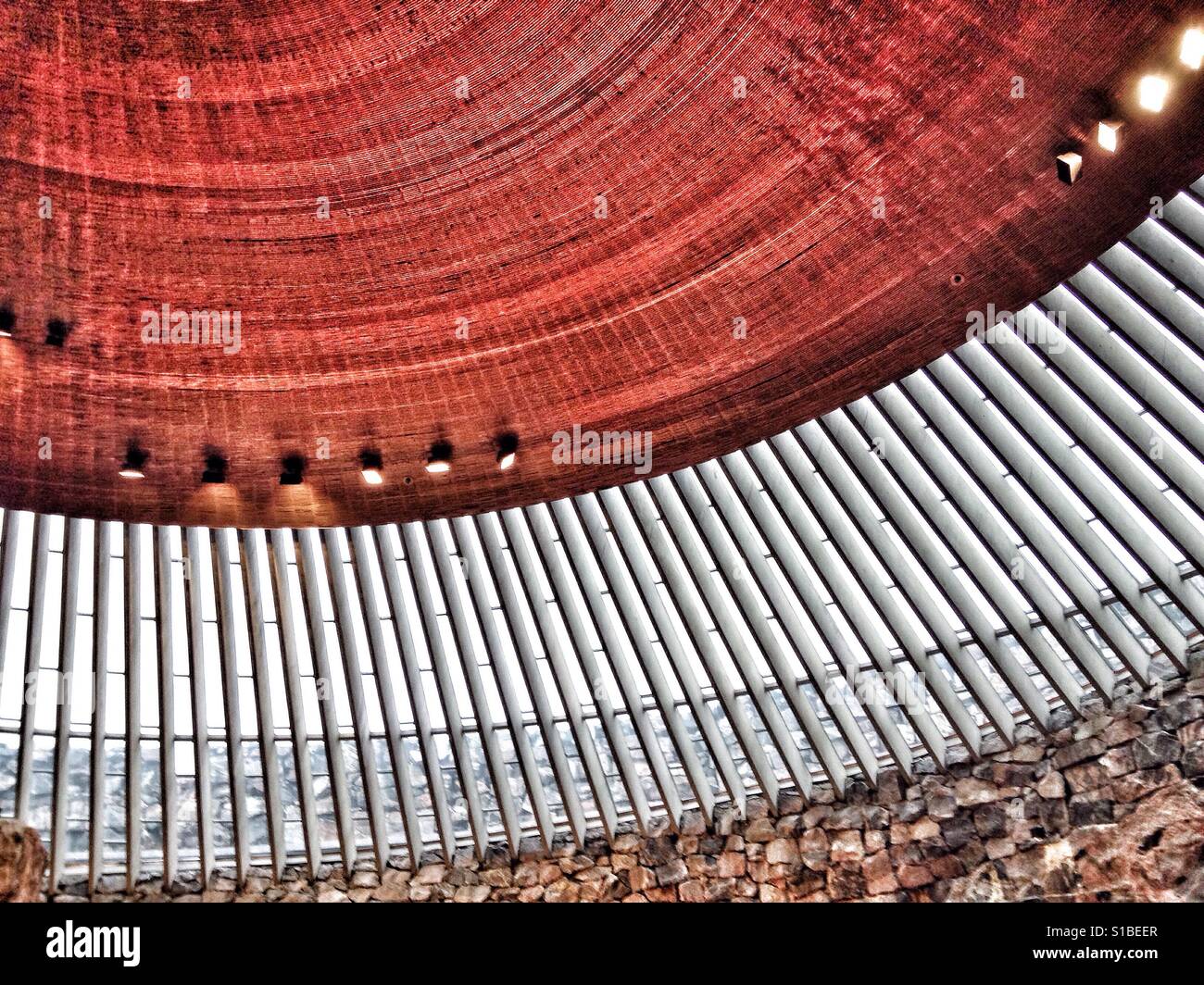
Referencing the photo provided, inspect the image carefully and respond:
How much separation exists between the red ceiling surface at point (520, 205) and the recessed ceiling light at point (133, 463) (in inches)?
3.2

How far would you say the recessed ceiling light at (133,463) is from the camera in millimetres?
7418

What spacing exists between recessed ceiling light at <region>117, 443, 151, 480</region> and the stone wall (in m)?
8.74

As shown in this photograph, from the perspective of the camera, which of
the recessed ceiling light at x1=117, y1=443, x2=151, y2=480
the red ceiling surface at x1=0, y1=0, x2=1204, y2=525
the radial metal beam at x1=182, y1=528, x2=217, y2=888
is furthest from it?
the radial metal beam at x1=182, y1=528, x2=217, y2=888

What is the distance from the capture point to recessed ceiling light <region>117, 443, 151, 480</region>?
7.42m

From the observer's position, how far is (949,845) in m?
12.9

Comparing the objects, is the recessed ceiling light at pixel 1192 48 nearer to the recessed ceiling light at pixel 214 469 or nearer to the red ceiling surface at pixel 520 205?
the red ceiling surface at pixel 520 205

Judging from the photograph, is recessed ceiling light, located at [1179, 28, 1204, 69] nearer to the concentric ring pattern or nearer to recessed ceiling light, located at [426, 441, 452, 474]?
the concentric ring pattern

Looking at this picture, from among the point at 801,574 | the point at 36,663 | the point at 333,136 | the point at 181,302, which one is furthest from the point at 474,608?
the point at 333,136

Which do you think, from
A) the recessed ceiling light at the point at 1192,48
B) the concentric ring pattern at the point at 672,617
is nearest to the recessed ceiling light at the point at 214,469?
the concentric ring pattern at the point at 672,617

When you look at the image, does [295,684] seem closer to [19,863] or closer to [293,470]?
[19,863]

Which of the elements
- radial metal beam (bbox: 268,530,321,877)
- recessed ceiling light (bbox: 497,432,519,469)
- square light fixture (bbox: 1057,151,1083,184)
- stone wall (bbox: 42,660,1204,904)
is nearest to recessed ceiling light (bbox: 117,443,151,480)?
recessed ceiling light (bbox: 497,432,519,469)

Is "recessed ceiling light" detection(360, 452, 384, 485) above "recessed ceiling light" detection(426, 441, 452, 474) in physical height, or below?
above
